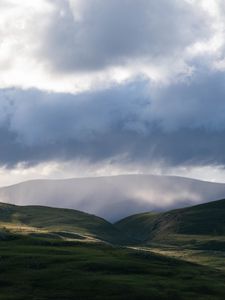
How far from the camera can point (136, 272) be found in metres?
168

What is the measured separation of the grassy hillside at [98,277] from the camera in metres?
137

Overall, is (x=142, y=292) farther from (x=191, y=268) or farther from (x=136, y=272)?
(x=191, y=268)

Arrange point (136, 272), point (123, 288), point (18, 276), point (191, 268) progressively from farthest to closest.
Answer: point (191, 268) → point (136, 272) → point (18, 276) → point (123, 288)

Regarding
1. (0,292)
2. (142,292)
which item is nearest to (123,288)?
(142,292)

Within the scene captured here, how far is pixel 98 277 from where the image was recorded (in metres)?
153

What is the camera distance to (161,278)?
15888 centimetres

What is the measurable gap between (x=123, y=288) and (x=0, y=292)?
2658 centimetres

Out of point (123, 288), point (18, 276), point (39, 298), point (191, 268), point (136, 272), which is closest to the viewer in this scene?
point (39, 298)

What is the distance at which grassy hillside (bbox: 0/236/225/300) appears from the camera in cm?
13712

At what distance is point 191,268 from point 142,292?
51.9 meters

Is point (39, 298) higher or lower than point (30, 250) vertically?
lower

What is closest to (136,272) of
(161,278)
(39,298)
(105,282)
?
(161,278)

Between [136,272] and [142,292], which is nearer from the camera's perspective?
[142,292]

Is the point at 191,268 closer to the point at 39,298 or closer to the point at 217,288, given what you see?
the point at 217,288
